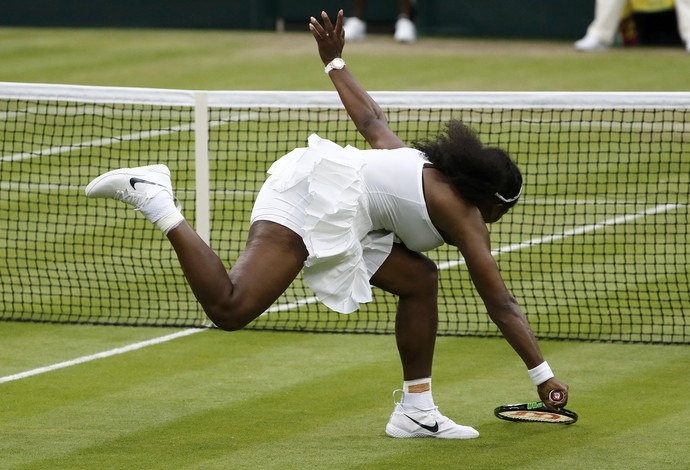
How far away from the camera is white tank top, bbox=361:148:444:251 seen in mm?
6207

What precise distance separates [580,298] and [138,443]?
154 inches

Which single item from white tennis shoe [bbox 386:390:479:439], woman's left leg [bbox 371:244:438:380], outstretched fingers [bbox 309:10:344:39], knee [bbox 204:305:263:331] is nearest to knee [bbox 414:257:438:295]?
woman's left leg [bbox 371:244:438:380]

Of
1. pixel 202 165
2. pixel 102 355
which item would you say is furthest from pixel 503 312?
pixel 202 165

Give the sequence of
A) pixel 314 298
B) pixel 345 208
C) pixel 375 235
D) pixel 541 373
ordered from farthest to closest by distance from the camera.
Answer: pixel 314 298
pixel 375 235
pixel 345 208
pixel 541 373

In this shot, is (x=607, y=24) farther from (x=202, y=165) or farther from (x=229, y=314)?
(x=229, y=314)

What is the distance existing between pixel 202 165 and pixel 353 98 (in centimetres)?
217

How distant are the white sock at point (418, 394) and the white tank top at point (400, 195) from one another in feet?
2.27

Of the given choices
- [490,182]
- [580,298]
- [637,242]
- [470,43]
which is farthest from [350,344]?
[470,43]

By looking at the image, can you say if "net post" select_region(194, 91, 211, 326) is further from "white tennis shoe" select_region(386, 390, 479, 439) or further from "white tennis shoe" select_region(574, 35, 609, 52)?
"white tennis shoe" select_region(574, 35, 609, 52)

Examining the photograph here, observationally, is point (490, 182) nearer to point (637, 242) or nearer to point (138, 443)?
point (138, 443)

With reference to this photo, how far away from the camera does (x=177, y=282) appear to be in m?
9.97

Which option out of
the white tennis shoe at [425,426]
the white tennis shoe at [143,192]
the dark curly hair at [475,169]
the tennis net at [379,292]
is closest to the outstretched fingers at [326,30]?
the dark curly hair at [475,169]

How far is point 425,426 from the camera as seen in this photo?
6.57 m

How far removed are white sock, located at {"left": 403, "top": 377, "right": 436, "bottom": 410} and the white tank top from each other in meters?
0.69
